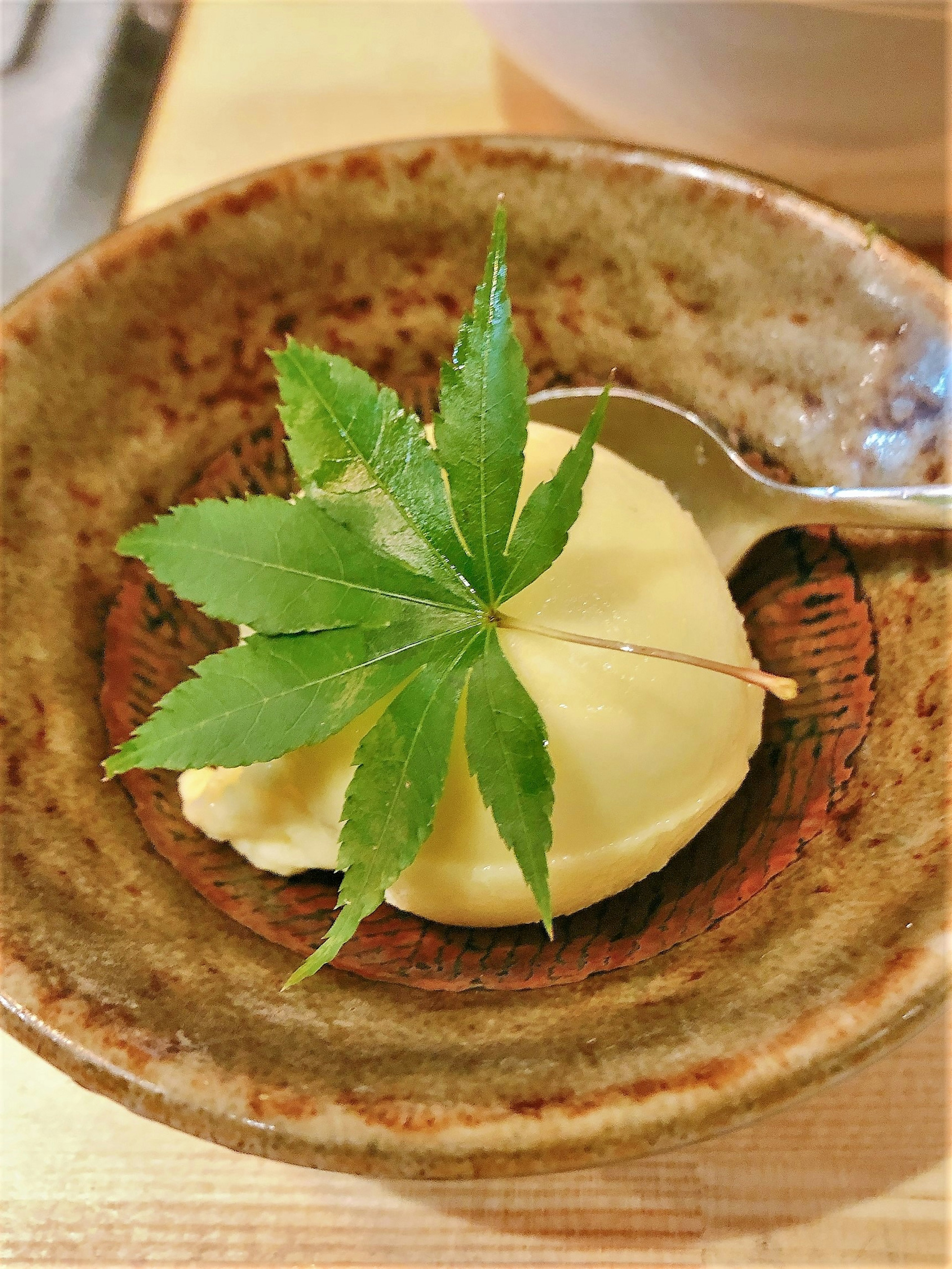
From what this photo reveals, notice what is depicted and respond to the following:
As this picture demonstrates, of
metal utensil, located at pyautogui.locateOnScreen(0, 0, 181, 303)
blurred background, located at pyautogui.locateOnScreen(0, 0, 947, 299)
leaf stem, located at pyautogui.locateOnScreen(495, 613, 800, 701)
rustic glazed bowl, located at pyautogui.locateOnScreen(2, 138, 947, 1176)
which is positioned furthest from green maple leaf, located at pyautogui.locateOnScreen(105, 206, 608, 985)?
metal utensil, located at pyautogui.locateOnScreen(0, 0, 181, 303)

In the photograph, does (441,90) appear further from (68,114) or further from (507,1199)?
Answer: (507,1199)

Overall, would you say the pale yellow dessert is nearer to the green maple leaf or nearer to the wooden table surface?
the green maple leaf

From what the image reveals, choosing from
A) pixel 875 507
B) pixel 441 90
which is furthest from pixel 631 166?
pixel 441 90

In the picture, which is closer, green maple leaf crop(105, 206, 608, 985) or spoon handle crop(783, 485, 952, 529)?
green maple leaf crop(105, 206, 608, 985)

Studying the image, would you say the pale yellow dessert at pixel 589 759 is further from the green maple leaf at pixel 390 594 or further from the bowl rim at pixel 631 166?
the bowl rim at pixel 631 166

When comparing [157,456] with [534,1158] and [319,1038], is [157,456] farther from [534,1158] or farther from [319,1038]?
[534,1158]

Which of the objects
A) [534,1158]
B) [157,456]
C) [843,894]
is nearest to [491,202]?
[157,456]
